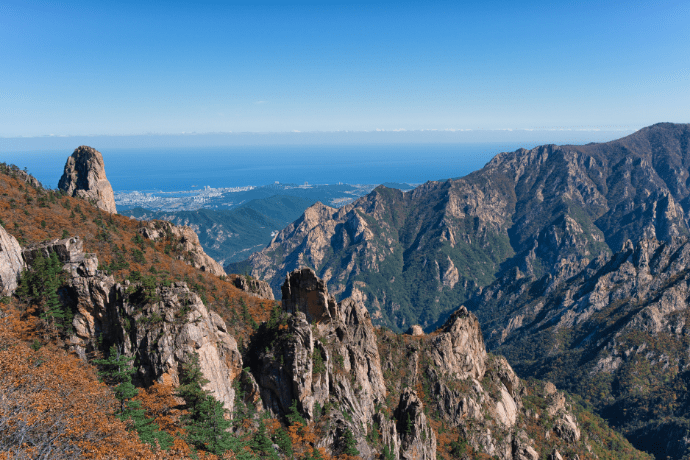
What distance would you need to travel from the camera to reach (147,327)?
135ft

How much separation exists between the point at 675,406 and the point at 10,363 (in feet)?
806

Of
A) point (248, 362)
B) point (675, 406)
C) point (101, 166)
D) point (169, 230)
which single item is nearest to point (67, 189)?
point (101, 166)

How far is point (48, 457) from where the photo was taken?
23.5 metres

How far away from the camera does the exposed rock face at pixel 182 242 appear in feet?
246

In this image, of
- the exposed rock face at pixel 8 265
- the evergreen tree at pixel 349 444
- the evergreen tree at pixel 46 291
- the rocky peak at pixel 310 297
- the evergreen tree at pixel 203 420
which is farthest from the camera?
the rocky peak at pixel 310 297

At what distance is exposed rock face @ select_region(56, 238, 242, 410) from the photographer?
40.6 m

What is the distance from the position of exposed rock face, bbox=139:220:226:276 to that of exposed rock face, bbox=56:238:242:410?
2953 cm

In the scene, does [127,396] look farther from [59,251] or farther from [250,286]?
[250,286]

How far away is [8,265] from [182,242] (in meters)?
37.0

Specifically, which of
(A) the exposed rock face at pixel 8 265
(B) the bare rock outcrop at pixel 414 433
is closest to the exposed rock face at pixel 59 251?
(A) the exposed rock face at pixel 8 265

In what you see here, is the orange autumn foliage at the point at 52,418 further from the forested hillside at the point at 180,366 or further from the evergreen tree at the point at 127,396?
the evergreen tree at the point at 127,396

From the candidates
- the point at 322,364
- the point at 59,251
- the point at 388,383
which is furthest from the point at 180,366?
the point at 388,383

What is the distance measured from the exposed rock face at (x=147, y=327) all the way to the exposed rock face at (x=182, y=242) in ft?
96.9

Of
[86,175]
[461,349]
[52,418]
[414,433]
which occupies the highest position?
[86,175]
